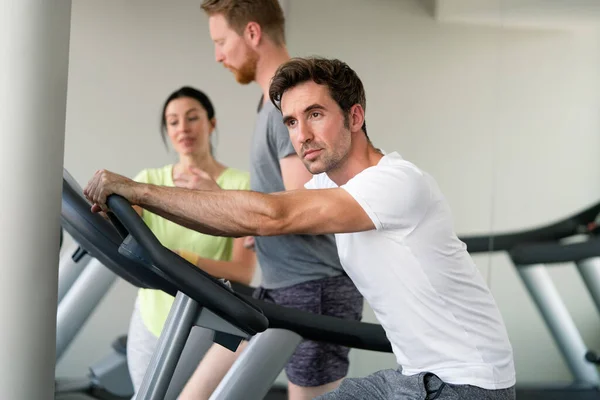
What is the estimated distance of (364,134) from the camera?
1.98 metres

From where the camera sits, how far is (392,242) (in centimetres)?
177

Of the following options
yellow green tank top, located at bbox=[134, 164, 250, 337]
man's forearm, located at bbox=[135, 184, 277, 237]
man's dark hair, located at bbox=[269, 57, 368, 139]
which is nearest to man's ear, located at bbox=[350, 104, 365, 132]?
man's dark hair, located at bbox=[269, 57, 368, 139]

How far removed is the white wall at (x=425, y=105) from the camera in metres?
3.60

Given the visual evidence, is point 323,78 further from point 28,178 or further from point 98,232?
point 28,178

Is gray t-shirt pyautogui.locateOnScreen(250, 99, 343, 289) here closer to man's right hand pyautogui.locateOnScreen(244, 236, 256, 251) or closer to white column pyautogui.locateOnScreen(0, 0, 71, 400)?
man's right hand pyautogui.locateOnScreen(244, 236, 256, 251)

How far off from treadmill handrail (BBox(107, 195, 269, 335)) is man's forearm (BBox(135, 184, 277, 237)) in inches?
3.5

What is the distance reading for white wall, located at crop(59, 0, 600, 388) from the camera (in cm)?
360

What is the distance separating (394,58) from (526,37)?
0.60 meters

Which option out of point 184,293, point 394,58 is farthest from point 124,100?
point 184,293

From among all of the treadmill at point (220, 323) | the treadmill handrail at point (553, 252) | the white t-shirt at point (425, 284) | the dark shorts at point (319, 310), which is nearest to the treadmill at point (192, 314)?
the treadmill at point (220, 323)

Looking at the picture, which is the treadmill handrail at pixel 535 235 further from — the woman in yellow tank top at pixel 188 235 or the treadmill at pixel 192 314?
the treadmill at pixel 192 314

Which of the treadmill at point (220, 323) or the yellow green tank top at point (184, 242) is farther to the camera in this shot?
the yellow green tank top at point (184, 242)

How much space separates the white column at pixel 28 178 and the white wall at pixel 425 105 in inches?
100

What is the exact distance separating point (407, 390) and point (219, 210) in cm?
54
